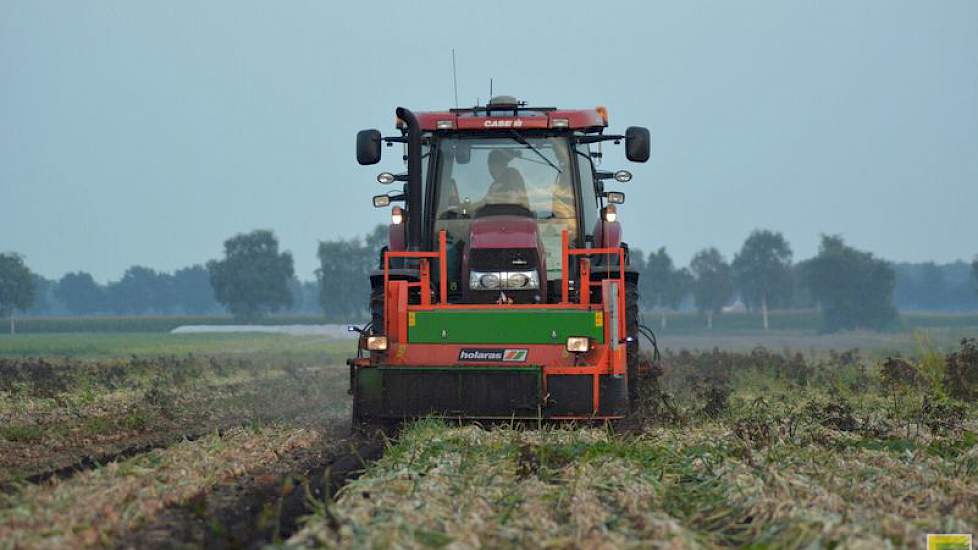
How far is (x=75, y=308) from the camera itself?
199 metres

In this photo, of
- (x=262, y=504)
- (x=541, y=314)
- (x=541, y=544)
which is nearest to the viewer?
(x=541, y=544)

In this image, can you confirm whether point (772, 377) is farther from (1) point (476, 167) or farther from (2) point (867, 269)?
(2) point (867, 269)

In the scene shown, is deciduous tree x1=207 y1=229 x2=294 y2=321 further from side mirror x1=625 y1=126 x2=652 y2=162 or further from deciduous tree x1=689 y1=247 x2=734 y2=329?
side mirror x1=625 y1=126 x2=652 y2=162

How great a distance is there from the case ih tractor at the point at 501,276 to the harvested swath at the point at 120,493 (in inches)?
83.2

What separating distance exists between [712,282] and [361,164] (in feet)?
465

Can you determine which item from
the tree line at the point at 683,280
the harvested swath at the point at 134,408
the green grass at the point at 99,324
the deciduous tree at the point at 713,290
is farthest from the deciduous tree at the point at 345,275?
the harvested swath at the point at 134,408

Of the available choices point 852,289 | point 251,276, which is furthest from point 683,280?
point 251,276

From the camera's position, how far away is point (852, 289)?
117 metres

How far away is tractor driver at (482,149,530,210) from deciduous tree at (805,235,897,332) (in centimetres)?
10622

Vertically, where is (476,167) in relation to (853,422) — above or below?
above

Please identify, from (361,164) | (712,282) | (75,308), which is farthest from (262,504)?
(75,308)

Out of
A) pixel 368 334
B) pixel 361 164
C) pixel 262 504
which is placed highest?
pixel 361 164

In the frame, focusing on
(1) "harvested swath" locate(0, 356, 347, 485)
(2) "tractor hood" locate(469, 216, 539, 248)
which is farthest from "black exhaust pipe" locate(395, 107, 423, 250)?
(1) "harvested swath" locate(0, 356, 347, 485)

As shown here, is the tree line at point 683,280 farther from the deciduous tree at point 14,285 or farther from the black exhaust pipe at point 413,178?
the black exhaust pipe at point 413,178
